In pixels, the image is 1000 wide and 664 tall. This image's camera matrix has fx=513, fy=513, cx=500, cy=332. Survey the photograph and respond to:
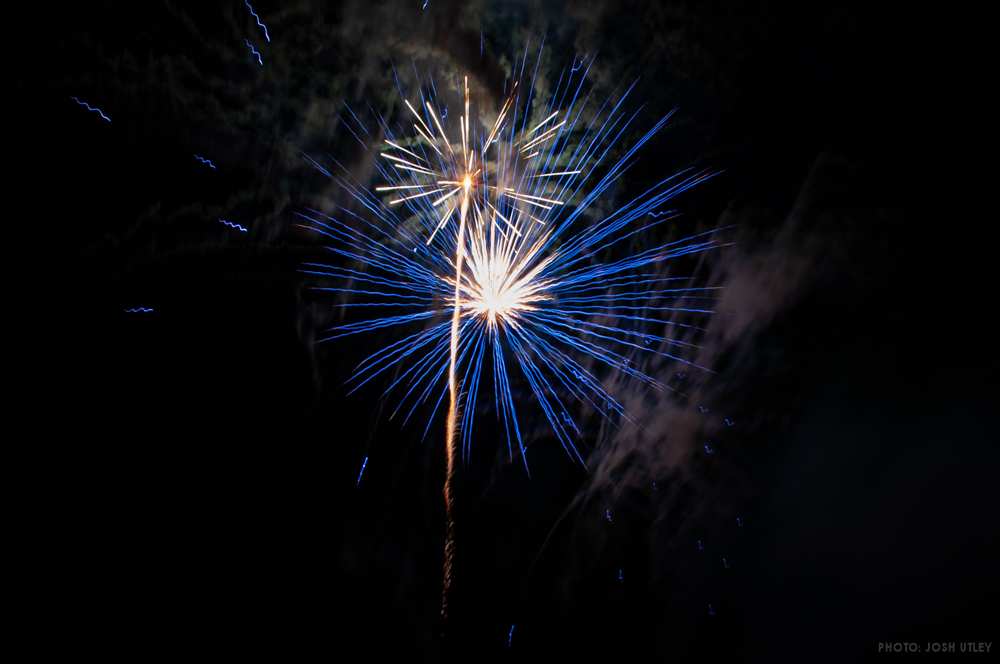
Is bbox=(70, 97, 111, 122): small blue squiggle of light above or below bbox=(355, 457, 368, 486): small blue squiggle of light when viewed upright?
above

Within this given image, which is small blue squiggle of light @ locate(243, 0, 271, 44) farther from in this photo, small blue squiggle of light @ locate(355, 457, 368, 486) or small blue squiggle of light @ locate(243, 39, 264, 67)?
small blue squiggle of light @ locate(355, 457, 368, 486)

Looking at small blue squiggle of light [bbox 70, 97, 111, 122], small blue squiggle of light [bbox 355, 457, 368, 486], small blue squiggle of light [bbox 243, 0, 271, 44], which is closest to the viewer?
small blue squiggle of light [bbox 70, 97, 111, 122]

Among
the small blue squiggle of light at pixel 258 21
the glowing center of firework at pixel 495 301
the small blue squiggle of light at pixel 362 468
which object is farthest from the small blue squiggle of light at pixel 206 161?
the small blue squiggle of light at pixel 362 468

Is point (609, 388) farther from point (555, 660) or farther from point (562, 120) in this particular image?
point (555, 660)

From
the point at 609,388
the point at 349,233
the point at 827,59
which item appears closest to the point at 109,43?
the point at 349,233

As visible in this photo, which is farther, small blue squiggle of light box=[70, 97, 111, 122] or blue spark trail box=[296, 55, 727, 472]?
blue spark trail box=[296, 55, 727, 472]

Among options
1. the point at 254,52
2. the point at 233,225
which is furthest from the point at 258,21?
the point at 233,225

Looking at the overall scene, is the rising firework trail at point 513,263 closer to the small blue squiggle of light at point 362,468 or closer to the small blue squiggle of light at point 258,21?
the small blue squiggle of light at point 362,468

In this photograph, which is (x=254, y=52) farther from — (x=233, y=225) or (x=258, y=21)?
(x=233, y=225)

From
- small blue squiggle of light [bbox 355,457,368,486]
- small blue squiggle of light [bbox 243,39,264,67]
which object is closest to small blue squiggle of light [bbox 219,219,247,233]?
small blue squiggle of light [bbox 243,39,264,67]
